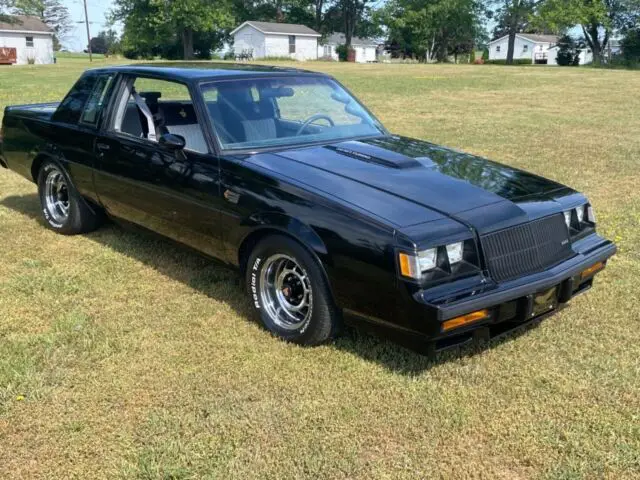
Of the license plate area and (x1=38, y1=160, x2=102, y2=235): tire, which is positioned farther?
(x1=38, y1=160, x2=102, y2=235): tire

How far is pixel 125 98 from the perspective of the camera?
16.4 ft

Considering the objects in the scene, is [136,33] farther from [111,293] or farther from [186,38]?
[111,293]

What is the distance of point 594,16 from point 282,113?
193 feet

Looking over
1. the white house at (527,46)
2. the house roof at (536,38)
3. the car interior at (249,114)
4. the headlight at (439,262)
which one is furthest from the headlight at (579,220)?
the house roof at (536,38)

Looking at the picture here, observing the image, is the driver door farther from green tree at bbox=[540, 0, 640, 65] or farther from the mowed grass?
green tree at bbox=[540, 0, 640, 65]

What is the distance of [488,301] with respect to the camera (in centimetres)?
310

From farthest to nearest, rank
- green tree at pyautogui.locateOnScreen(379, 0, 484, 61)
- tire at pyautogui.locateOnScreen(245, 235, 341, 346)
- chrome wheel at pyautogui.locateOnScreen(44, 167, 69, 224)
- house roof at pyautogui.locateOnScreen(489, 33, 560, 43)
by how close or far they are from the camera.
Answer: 1. house roof at pyautogui.locateOnScreen(489, 33, 560, 43)
2. green tree at pyautogui.locateOnScreen(379, 0, 484, 61)
3. chrome wheel at pyautogui.locateOnScreen(44, 167, 69, 224)
4. tire at pyautogui.locateOnScreen(245, 235, 341, 346)

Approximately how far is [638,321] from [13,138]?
571cm

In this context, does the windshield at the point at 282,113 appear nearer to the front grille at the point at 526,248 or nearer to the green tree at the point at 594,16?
the front grille at the point at 526,248

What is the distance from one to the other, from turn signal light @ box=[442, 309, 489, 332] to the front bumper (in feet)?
0.04

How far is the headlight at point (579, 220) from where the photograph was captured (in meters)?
3.83

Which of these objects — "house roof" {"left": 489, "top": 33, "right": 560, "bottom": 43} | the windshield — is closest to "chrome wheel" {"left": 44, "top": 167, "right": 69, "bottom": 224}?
the windshield

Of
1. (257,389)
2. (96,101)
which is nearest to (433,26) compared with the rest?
(96,101)

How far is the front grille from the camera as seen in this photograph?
128 inches
